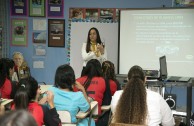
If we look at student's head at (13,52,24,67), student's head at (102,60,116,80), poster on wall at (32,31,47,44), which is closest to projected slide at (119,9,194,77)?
student's head at (102,60,116,80)

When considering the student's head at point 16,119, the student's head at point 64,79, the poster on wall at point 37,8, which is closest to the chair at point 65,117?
the student's head at point 64,79

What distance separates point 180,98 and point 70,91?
3.43 m

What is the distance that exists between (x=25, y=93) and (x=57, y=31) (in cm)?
405

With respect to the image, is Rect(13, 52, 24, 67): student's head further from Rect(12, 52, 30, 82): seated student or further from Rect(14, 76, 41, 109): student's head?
Rect(14, 76, 41, 109): student's head

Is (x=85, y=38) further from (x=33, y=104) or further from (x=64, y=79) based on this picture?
(x=33, y=104)

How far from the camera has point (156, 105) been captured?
268 cm

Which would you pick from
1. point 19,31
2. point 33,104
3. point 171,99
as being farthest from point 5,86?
point 19,31

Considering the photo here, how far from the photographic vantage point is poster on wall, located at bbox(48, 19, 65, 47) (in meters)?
6.24

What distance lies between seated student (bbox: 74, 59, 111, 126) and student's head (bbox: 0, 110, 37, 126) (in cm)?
293

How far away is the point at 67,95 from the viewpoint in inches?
115

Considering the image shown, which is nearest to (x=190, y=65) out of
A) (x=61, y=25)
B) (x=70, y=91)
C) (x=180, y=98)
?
(x=180, y=98)

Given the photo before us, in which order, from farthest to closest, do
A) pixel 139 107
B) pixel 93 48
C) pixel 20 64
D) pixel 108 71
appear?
pixel 20 64 < pixel 93 48 < pixel 108 71 < pixel 139 107

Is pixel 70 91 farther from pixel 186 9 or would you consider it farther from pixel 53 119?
pixel 186 9

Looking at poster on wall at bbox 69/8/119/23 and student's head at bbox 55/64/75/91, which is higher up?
poster on wall at bbox 69/8/119/23
